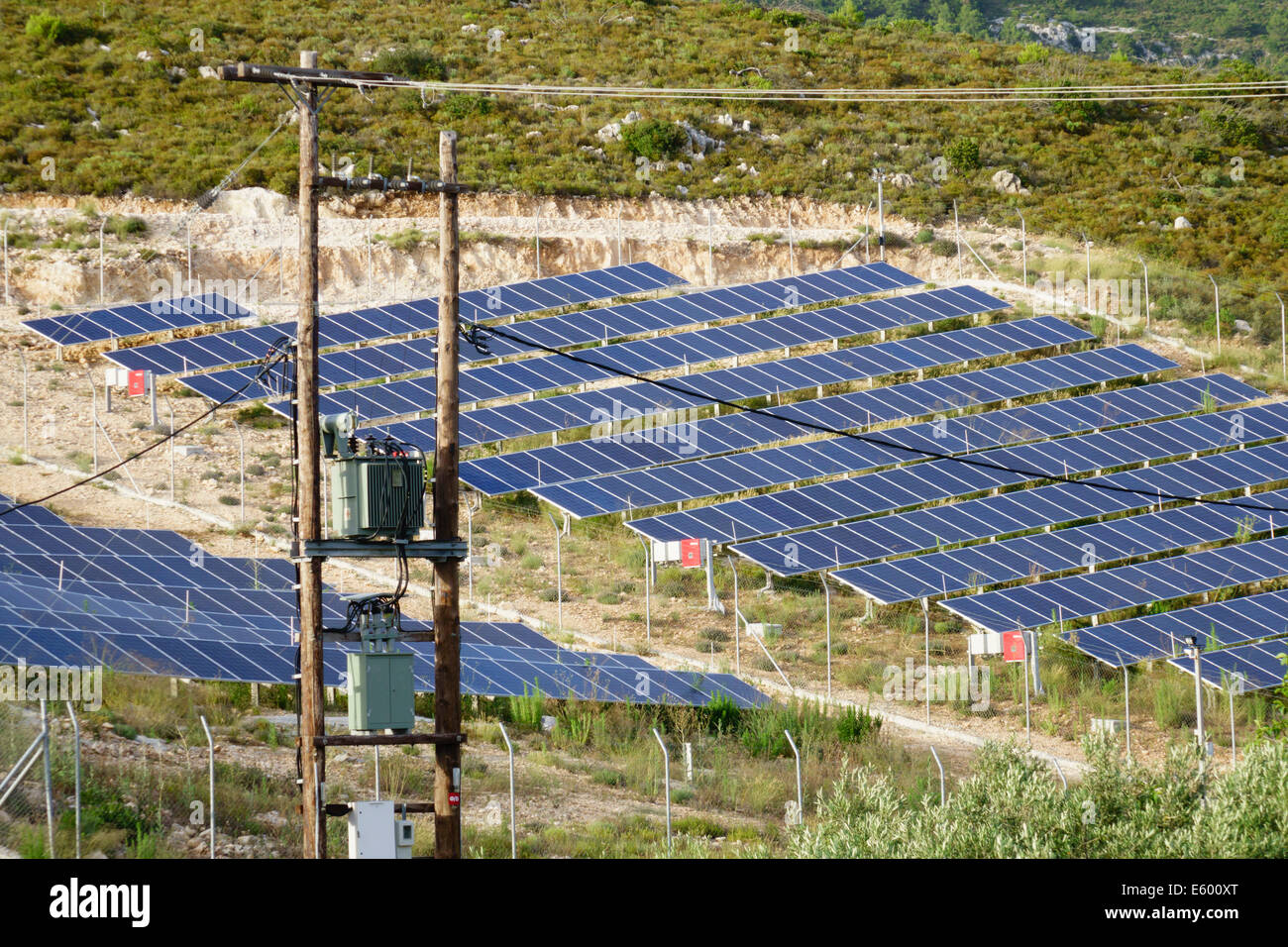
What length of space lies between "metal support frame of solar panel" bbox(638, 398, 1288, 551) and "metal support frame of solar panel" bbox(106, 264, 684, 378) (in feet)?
39.7

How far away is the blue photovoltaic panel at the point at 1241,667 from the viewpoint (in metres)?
33.2

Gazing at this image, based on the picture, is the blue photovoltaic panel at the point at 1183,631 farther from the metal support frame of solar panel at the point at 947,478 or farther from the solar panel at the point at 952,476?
the metal support frame of solar panel at the point at 947,478

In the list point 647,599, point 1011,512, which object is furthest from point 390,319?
point 1011,512

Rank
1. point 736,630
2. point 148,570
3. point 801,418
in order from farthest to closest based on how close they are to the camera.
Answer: point 801,418 < point 736,630 < point 148,570

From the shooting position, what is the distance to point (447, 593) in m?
19.2

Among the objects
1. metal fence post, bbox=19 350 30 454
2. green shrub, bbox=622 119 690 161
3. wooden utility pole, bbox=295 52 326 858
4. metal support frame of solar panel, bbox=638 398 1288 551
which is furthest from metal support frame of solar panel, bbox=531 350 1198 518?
green shrub, bbox=622 119 690 161

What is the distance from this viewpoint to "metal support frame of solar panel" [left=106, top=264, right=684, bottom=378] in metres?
45.2

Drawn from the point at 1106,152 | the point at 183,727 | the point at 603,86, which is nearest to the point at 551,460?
the point at 183,727

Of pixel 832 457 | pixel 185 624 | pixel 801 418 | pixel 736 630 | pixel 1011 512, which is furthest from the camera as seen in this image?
pixel 801 418

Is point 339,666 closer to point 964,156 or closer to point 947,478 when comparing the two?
point 947,478

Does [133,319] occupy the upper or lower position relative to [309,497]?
lower

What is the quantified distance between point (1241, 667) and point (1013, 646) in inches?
190

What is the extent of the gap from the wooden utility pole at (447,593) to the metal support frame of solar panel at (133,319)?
28616 mm

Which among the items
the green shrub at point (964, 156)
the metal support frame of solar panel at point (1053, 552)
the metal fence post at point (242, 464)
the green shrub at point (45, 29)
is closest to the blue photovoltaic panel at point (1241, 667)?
the metal support frame of solar panel at point (1053, 552)
